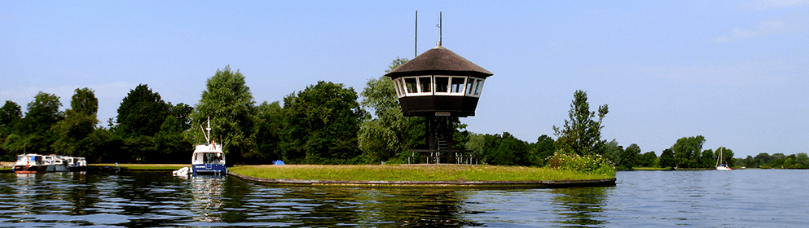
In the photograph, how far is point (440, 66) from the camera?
48250 millimetres

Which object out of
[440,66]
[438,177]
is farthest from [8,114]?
[438,177]

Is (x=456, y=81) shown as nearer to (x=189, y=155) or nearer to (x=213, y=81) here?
(x=213, y=81)

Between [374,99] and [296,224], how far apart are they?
66.3 meters

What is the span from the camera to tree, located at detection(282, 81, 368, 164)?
9706 centimetres

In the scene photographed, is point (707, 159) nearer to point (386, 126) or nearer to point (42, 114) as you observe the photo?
point (386, 126)

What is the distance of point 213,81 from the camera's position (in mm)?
94125

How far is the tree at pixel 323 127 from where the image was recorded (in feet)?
318

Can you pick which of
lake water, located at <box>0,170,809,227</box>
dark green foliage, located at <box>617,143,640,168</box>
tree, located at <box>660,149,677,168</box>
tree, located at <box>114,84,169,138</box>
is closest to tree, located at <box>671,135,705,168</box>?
tree, located at <box>660,149,677,168</box>

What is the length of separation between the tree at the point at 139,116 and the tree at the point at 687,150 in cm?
12744

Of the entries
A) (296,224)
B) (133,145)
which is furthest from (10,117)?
(296,224)

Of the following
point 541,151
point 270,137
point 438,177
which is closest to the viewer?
point 438,177

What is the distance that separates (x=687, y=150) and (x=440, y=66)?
15354 centimetres

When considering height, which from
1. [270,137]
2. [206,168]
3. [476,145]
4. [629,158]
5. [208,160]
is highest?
[270,137]

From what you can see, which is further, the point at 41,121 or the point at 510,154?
the point at 510,154
